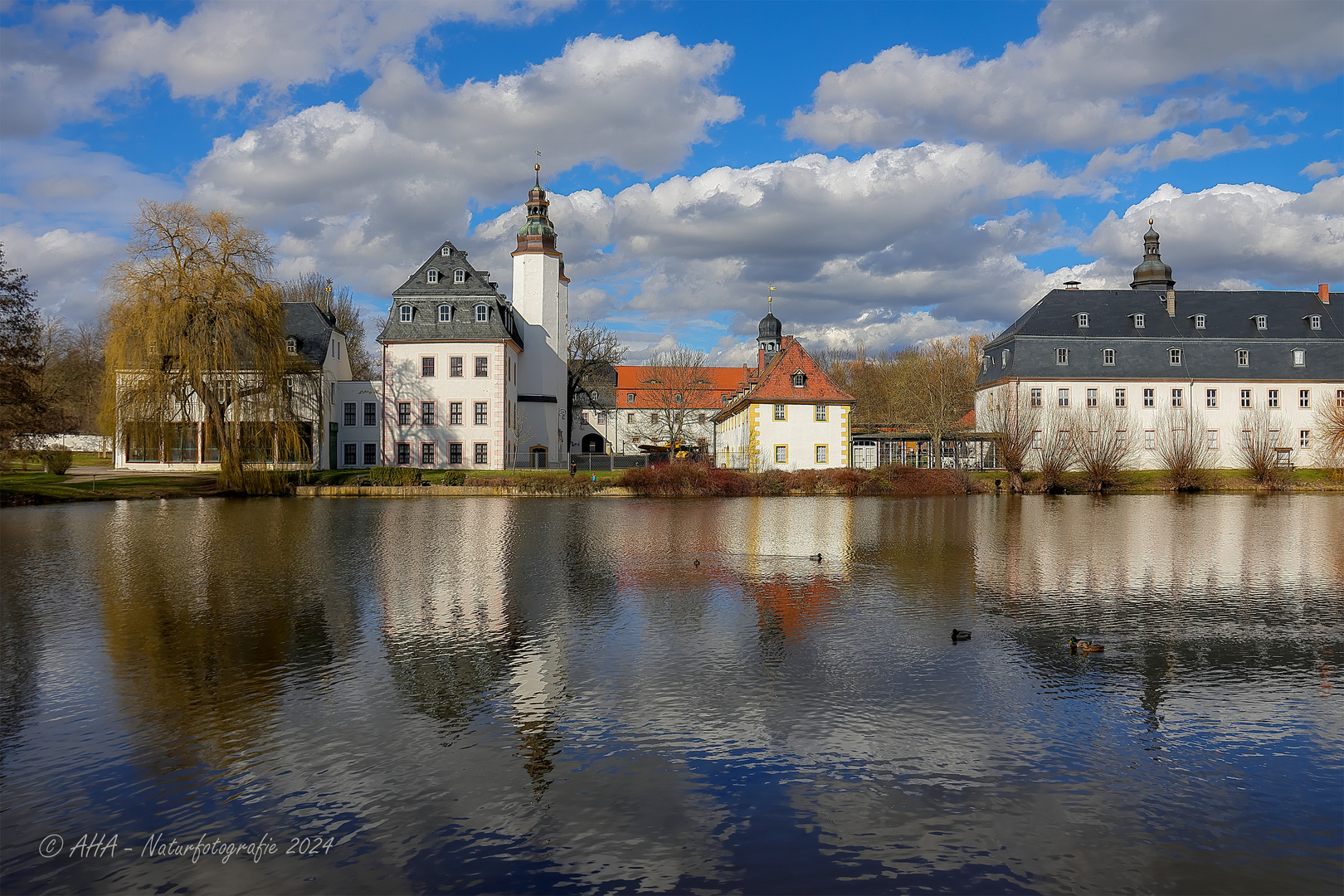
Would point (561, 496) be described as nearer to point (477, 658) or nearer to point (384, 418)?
point (384, 418)

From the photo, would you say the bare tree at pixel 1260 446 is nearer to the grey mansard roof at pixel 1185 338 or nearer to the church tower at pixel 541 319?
the grey mansard roof at pixel 1185 338

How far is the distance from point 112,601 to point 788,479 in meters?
36.7

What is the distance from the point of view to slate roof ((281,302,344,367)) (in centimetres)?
5500

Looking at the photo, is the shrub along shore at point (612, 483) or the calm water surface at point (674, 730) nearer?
the calm water surface at point (674, 730)

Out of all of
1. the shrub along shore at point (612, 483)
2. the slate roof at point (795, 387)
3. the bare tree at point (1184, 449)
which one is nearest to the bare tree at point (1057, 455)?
the shrub along shore at point (612, 483)

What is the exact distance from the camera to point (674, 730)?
8055 mm

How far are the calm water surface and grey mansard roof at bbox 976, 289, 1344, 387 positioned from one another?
51.8 m

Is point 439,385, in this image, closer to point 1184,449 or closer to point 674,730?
point 1184,449

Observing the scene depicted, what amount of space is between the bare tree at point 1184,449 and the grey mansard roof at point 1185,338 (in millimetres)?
3091

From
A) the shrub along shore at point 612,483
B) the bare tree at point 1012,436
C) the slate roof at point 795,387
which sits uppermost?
the slate roof at point 795,387

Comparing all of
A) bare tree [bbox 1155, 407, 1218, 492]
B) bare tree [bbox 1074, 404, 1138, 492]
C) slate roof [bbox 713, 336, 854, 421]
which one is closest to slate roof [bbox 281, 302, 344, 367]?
slate roof [bbox 713, 336, 854, 421]

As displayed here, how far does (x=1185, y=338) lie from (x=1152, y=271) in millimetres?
9585

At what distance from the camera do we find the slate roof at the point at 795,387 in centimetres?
5547

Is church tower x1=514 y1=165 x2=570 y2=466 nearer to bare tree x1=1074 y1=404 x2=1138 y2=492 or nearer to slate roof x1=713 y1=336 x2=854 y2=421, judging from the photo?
slate roof x1=713 y1=336 x2=854 y2=421
